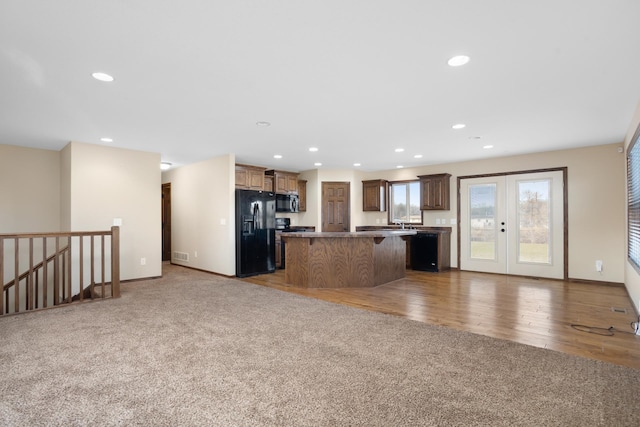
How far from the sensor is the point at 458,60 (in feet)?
8.11

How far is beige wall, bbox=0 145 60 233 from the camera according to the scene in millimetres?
5285

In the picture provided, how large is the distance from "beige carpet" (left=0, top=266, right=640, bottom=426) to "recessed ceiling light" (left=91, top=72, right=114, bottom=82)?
2.34 metres

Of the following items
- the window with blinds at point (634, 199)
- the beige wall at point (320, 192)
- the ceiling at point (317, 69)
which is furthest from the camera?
the beige wall at point (320, 192)

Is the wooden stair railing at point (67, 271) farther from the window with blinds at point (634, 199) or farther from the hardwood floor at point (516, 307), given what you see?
the window with blinds at point (634, 199)

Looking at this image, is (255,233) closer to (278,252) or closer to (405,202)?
(278,252)

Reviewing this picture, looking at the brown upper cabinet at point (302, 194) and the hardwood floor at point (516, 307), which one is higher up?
the brown upper cabinet at point (302, 194)

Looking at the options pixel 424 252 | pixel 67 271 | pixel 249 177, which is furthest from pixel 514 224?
pixel 67 271

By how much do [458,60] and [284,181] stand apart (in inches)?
222

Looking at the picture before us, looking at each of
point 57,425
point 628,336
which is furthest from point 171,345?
point 628,336

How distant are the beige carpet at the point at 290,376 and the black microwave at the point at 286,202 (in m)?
4.25

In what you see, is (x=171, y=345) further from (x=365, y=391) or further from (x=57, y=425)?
(x=365, y=391)

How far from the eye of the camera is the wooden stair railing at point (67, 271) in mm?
4070

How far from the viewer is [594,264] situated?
538cm

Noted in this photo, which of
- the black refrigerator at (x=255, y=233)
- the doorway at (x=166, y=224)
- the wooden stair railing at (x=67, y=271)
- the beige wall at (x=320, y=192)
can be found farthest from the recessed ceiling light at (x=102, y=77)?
the doorway at (x=166, y=224)
